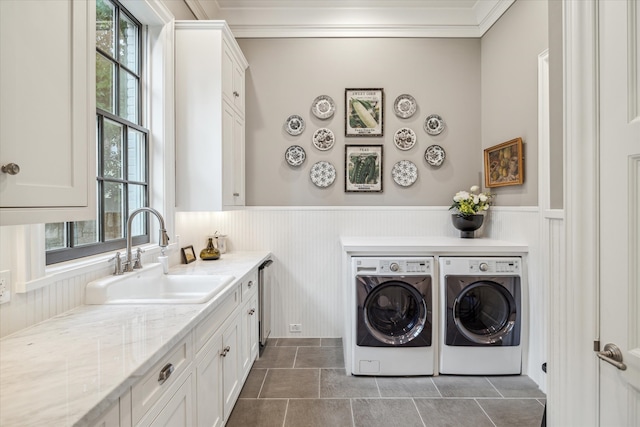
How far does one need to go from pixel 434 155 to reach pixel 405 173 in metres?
0.36

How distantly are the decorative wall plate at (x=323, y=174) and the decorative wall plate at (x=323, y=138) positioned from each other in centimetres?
18

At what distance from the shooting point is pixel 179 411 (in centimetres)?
130

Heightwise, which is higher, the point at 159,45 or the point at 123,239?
the point at 159,45

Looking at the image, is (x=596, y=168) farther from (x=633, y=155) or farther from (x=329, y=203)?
(x=329, y=203)

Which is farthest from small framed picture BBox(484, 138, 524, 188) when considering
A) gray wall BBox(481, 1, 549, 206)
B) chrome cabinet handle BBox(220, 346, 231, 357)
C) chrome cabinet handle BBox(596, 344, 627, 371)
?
chrome cabinet handle BBox(220, 346, 231, 357)

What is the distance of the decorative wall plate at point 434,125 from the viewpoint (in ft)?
11.1

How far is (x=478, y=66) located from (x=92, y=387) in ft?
12.9

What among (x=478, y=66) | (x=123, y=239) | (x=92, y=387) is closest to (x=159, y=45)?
(x=123, y=239)

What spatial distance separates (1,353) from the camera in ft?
3.33

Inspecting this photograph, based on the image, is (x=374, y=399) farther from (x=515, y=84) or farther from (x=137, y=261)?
(x=515, y=84)

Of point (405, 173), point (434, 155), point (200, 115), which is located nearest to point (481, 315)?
point (405, 173)

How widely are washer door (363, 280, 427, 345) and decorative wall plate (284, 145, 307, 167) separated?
1544 mm

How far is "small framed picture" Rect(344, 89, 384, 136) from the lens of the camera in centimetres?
339

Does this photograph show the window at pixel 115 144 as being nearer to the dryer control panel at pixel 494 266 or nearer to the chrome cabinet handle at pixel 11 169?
the chrome cabinet handle at pixel 11 169
